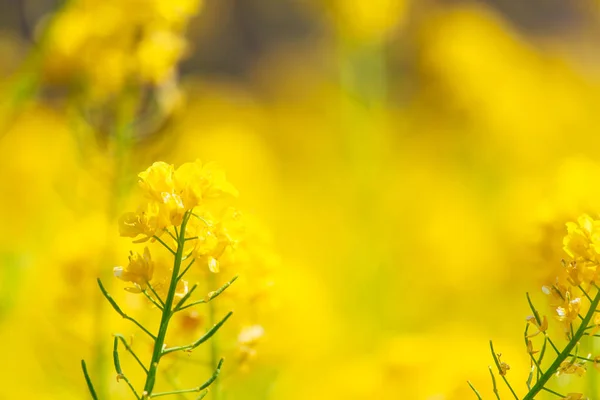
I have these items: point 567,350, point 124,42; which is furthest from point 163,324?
point 124,42

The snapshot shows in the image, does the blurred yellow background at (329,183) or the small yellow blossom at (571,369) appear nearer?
the small yellow blossom at (571,369)

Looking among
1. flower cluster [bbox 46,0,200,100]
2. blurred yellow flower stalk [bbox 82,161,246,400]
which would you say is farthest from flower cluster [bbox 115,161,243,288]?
flower cluster [bbox 46,0,200,100]

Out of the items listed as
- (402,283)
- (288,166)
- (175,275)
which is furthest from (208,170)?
(288,166)

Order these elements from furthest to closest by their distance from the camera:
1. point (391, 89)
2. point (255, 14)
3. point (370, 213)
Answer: point (255, 14)
point (391, 89)
point (370, 213)

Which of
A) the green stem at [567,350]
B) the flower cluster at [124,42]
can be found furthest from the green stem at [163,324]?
the flower cluster at [124,42]

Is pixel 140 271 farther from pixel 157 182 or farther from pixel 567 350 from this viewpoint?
pixel 567 350

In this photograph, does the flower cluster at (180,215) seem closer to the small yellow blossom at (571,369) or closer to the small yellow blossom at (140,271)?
the small yellow blossom at (140,271)

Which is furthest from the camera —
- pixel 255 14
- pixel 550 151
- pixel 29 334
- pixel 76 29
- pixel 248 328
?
pixel 255 14

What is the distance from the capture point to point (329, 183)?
8516mm

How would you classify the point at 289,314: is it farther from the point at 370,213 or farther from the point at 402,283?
the point at 402,283

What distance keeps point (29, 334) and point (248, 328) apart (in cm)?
250

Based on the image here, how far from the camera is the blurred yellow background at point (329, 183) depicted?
2.67 meters

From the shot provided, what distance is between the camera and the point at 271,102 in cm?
1188

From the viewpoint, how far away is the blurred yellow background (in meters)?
Answer: 2.67
